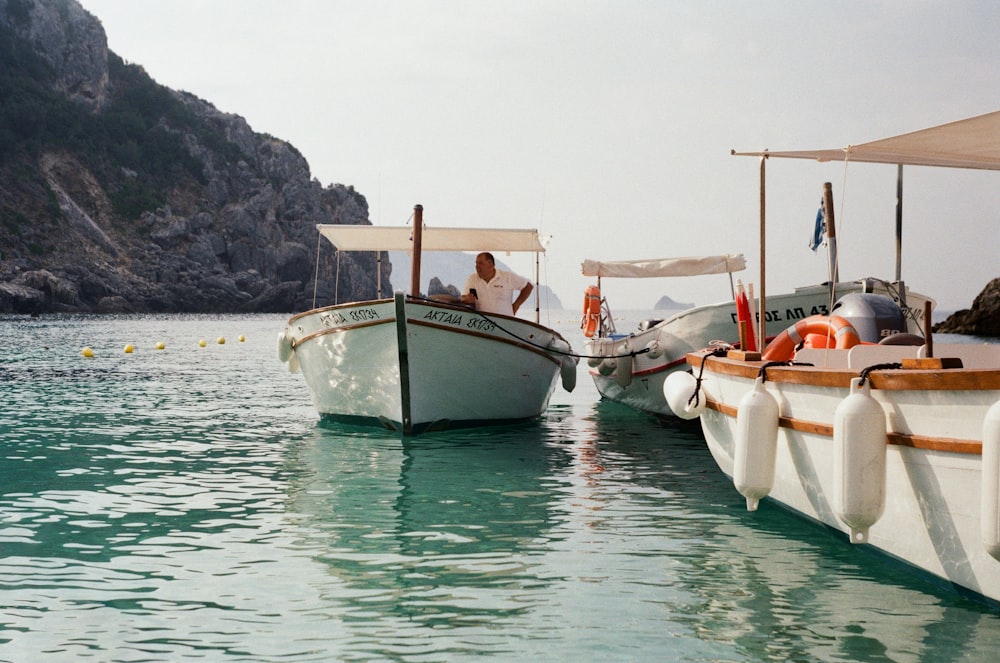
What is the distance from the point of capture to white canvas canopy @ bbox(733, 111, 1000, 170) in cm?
746

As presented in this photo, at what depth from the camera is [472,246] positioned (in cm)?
1748

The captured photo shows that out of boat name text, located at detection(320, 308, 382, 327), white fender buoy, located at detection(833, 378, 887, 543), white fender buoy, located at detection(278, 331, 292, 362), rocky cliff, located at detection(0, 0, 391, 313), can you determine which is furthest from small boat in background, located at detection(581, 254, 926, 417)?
rocky cliff, located at detection(0, 0, 391, 313)

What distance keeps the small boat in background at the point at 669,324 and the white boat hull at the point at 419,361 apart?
1.91 metres

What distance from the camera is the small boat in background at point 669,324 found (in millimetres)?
14016

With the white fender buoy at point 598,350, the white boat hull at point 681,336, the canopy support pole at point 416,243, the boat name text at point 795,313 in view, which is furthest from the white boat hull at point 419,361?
the white fender buoy at point 598,350

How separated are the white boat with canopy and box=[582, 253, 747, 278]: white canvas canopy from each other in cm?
1061

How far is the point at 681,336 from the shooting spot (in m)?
15.6

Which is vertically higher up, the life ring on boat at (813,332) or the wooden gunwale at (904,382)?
the life ring on boat at (813,332)

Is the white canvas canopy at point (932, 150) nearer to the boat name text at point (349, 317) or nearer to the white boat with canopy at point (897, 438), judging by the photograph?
the white boat with canopy at point (897, 438)

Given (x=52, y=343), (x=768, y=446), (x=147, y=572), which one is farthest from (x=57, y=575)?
(x=52, y=343)

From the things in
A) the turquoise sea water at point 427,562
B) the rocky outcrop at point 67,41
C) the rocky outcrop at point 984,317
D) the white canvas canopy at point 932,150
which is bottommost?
the turquoise sea water at point 427,562

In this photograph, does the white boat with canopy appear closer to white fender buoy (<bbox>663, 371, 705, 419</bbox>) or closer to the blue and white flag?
A: white fender buoy (<bbox>663, 371, 705, 419</bbox>)

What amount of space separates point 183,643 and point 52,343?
3953 cm

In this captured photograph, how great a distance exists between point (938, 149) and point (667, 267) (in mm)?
11996
